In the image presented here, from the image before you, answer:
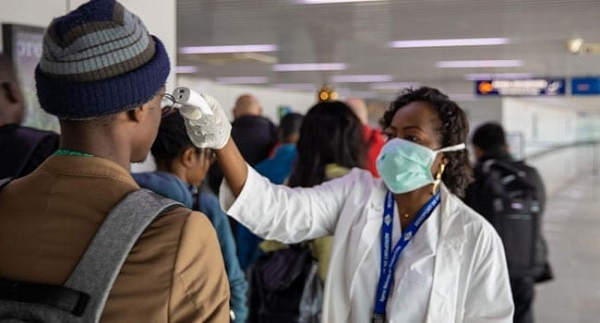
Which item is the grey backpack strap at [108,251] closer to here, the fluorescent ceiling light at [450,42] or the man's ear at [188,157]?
the man's ear at [188,157]

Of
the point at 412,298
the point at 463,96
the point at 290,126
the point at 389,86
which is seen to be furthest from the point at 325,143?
the point at 463,96

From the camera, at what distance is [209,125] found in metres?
2.06

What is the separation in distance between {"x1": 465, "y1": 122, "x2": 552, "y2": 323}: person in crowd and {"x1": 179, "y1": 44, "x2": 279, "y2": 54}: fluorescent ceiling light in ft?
17.6

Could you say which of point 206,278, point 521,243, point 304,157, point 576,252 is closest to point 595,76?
point 576,252

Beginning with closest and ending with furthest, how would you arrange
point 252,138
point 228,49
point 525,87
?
point 252,138
point 228,49
point 525,87

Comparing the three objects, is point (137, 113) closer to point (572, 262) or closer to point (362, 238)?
point (362, 238)

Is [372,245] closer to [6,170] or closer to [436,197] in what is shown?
[436,197]

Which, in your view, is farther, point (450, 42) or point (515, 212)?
point (450, 42)

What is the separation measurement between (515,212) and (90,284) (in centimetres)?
469

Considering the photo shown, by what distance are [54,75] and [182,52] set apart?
33.6ft

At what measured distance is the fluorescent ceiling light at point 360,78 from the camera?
53.8ft

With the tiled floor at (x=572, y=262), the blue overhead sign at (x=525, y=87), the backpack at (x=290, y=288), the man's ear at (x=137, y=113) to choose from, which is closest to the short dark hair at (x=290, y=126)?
the backpack at (x=290, y=288)

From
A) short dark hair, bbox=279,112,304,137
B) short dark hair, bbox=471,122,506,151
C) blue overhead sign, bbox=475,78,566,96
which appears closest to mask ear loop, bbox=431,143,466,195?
short dark hair, bbox=279,112,304,137

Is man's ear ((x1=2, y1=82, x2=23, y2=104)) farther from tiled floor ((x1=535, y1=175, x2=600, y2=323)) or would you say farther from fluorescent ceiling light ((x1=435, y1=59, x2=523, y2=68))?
fluorescent ceiling light ((x1=435, y1=59, x2=523, y2=68))
